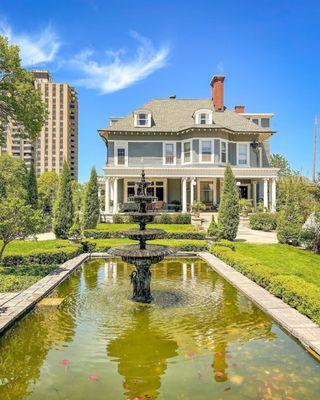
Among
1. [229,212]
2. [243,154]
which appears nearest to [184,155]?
[243,154]

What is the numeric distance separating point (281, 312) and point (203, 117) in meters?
28.0

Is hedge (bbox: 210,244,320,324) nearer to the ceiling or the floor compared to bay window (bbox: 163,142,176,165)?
nearer to the floor

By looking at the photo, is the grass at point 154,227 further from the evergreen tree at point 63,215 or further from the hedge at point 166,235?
the evergreen tree at point 63,215

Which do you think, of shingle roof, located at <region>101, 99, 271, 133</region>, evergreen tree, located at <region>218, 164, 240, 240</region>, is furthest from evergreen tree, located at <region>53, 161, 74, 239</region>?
shingle roof, located at <region>101, 99, 271, 133</region>

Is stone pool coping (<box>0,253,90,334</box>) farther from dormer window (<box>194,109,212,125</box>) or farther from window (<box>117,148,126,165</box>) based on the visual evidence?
dormer window (<box>194,109,212,125</box>)

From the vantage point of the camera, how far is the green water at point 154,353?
5.53m

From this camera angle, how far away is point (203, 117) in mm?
34438

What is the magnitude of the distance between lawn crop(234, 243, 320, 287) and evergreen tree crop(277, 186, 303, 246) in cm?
94

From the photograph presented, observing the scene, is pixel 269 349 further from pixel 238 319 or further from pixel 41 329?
pixel 41 329

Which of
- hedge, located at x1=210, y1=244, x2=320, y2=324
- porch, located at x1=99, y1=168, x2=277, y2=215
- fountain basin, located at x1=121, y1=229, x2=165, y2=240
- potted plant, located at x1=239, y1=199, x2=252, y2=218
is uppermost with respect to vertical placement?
porch, located at x1=99, y1=168, x2=277, y2=215

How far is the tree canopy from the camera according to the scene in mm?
21094

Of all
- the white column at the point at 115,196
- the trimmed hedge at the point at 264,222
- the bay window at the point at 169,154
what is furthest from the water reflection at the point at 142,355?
the bay window at the point at 169,154

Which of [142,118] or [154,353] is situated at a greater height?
[142,118]

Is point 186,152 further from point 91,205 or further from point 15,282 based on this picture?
point 15,282
